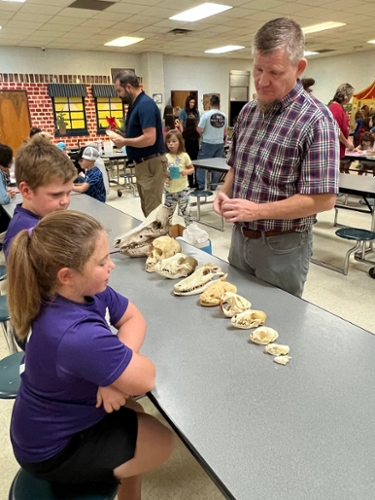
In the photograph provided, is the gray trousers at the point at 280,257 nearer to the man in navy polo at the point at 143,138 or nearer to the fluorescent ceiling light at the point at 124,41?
the man in navy polo at the point at 143,138

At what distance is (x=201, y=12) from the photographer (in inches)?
250

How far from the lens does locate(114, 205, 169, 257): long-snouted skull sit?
6.41 ft

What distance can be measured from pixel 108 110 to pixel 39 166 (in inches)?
371

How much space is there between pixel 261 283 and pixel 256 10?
20.7 feet

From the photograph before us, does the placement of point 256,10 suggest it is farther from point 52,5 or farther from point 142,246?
point 142,246

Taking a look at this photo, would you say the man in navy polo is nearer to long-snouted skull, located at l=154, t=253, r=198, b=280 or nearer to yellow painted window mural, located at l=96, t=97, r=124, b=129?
long-snouted skull, located at l=154, t=253, r=198, b=280

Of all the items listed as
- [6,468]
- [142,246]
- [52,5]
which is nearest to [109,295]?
[142,246]

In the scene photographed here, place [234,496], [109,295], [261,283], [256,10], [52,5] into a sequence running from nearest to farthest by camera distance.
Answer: [234,496] → [109,295] → [261,283] → [52,5] → [256,10]

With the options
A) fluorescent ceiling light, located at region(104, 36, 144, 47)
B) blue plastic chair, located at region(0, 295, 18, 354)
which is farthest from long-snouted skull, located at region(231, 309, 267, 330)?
fluorescent ceiling light, located at region(104, 36, 144, 47)

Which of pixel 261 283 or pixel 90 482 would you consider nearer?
pixel 90 482

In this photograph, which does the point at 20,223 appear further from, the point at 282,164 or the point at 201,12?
the point at 201,12

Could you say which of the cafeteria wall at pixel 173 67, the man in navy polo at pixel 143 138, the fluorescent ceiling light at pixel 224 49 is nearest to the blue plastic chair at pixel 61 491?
the man in navy polo at pixel 143 138

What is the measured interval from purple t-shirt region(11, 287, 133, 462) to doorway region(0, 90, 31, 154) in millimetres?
9005

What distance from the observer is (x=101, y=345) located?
0.92m
